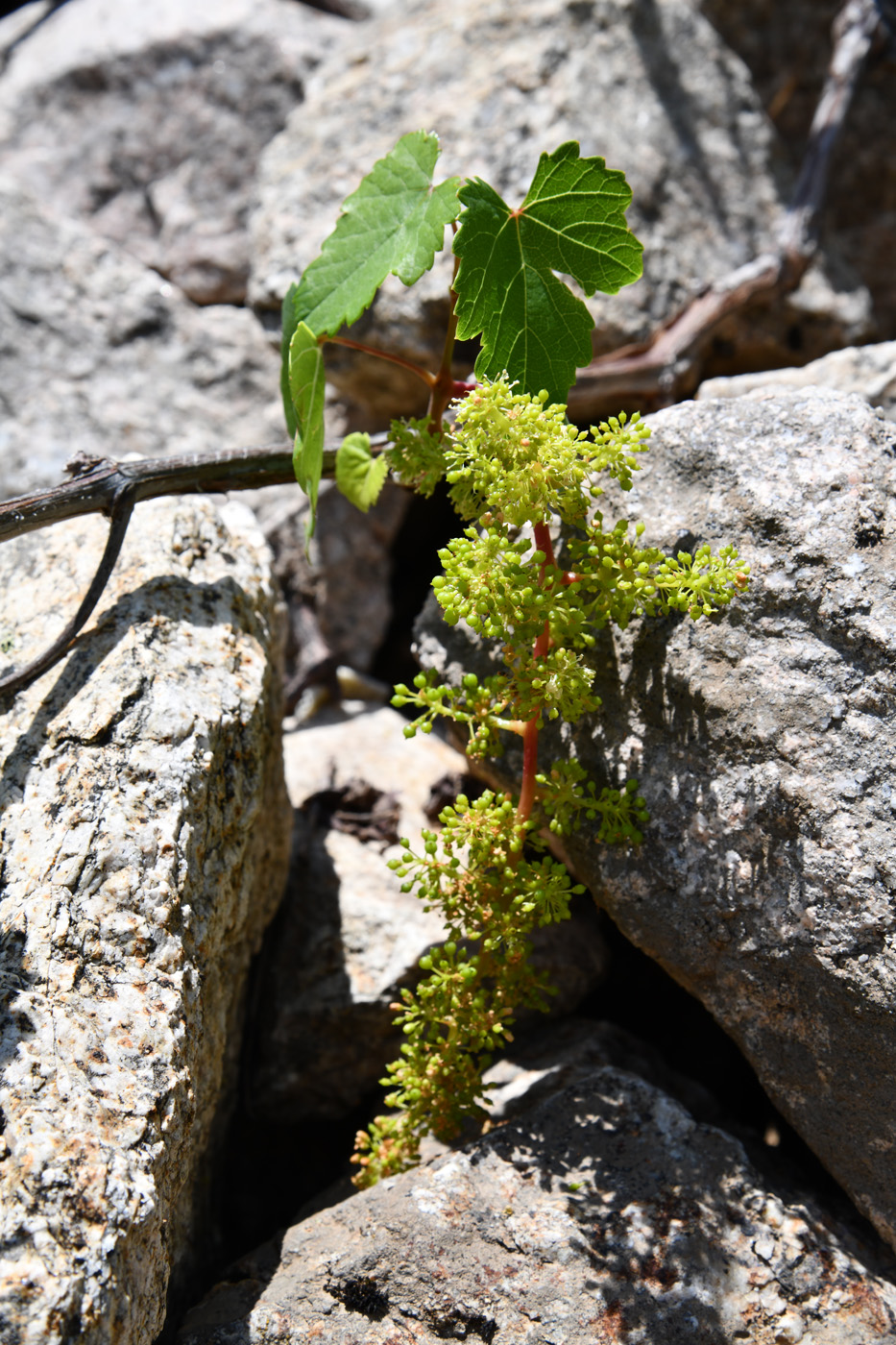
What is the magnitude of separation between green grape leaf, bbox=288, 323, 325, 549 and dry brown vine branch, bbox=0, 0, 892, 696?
0.25m

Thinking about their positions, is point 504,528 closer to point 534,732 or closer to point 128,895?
point 534,732

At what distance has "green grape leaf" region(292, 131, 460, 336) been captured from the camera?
1644mm

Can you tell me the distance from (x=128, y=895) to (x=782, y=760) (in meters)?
1.03

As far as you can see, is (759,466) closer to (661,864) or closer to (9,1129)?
(661,864)

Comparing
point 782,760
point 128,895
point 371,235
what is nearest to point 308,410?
point 371,235

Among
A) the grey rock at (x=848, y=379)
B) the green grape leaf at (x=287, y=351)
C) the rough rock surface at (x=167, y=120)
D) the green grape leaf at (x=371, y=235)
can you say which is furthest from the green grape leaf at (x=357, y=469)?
the rough rock surface at (x=167, y=120)

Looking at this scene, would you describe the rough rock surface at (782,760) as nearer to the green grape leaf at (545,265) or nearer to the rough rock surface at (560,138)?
the green grape leaf at (545,265)

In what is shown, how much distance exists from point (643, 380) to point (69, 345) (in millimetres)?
1792

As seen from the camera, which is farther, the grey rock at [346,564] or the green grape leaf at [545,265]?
the grey rock at [346,564]

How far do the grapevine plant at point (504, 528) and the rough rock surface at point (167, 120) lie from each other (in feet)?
6.49

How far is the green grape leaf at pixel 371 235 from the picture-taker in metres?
1.64

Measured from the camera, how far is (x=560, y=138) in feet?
8.45

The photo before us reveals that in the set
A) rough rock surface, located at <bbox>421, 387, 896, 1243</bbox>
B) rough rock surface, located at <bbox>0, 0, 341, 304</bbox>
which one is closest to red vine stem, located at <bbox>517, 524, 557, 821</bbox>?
rough rock surface, located at <bbox>421, 387, 896, 1243</bbox>

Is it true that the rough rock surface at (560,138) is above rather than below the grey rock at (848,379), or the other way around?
above
